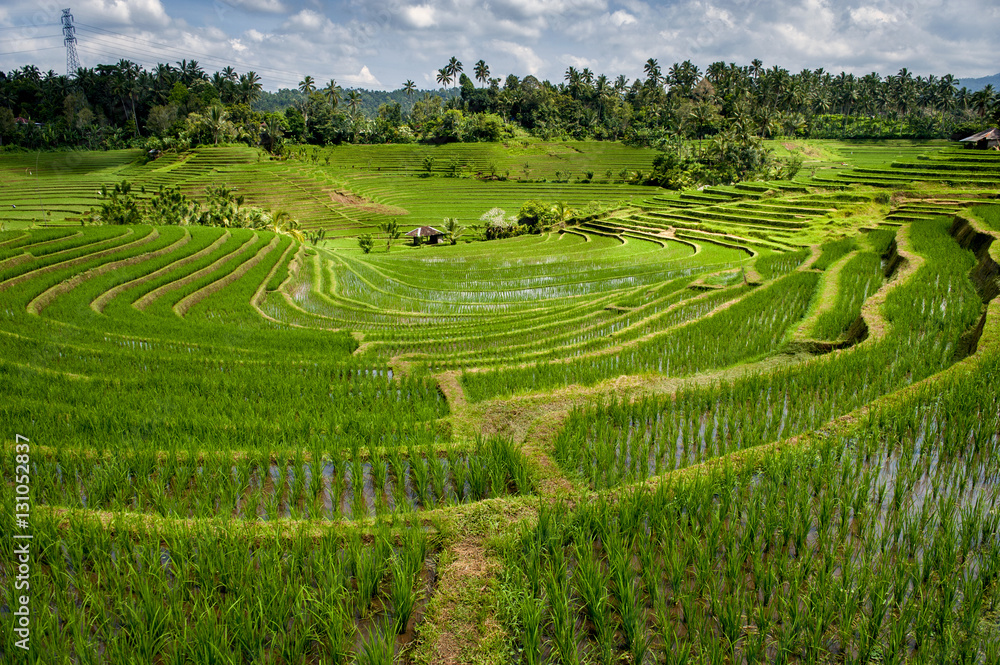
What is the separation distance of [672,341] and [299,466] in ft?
22.0

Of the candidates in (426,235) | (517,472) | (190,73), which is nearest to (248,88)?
(190,73)

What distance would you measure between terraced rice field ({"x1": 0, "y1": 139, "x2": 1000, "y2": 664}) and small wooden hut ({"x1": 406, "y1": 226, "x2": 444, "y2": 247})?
29.6 m

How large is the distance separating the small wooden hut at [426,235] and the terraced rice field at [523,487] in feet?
97.2

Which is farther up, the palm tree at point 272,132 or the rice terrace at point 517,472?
the palm tree at point 272,132

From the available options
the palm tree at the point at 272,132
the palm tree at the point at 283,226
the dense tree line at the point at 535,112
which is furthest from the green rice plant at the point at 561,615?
the palm tree at the point at 272,132

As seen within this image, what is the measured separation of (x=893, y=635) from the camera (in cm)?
236

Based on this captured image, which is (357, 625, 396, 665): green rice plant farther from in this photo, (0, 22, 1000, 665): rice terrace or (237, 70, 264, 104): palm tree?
(237, 70, 264, 104): palm tree

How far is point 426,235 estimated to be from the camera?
4059 centimetres

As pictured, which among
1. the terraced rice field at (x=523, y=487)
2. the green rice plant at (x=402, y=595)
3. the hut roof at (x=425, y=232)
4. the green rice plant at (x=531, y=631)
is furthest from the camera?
the hut roof at (x=425, y=232)

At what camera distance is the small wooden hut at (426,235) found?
40.2 metres

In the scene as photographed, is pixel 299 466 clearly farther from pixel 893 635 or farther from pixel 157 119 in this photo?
pixel 157 119

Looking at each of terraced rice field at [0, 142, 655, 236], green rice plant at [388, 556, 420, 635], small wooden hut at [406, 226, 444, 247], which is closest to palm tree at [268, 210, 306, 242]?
terraced rice field at [0, 142, 655, 236]

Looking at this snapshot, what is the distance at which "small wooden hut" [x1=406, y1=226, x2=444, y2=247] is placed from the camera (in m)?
40.2

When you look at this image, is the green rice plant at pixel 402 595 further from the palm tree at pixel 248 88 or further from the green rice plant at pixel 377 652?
the palm tree at pixel 248 88
